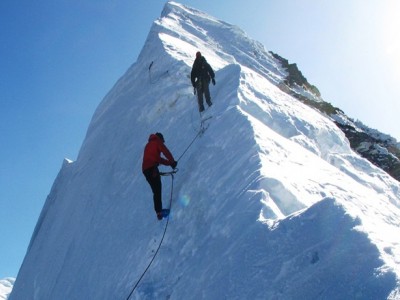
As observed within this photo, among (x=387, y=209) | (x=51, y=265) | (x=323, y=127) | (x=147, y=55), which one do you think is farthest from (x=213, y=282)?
(x=147, y=55)

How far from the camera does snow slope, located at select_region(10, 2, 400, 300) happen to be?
A: 4.71 metres

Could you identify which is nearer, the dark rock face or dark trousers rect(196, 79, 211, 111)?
dark trousers rect(196, 79, 211, 111)

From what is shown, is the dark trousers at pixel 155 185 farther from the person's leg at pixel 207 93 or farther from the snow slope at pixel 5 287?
the snow slope at pixel 5 287

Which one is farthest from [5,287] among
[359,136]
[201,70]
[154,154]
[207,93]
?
[154,154]

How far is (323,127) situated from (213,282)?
841 centimetres

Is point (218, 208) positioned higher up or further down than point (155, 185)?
further down

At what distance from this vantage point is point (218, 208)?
22.2 feet

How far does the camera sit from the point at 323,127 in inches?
506

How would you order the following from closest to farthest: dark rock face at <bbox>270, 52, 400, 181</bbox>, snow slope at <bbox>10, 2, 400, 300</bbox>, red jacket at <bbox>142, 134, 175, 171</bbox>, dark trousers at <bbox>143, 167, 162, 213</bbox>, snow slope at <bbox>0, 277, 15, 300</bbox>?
1. snow slope at <bbox>10, 2, 400, 300</bbox>
2. dark trousers at <bbox>143, 167, 162, 213</bbox>
3. red jacket at <bbox>142, 134, 175, 171</bbox>
4. dark rock face at <bbox>270, 52, 400, 181</bbox>
5. snow slope at <bbox>0, 277, 15, 300</bbox>

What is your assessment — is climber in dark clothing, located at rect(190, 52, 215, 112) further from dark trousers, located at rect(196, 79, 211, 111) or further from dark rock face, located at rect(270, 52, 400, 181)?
dark rock face, located at rect(270, 52, 400, 181)

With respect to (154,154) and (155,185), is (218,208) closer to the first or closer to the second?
(155,185)

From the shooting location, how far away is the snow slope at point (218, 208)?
15.5ft

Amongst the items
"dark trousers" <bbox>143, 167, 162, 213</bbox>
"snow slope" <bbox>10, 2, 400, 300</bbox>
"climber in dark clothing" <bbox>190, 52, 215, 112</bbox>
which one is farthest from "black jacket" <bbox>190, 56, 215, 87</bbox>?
"dark trousers" <bbox>143, 167, 162, 213</bbox>

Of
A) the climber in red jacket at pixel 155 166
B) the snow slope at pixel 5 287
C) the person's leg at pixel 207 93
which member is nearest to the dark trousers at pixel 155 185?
the climber in red jacket at pixel 155 166
